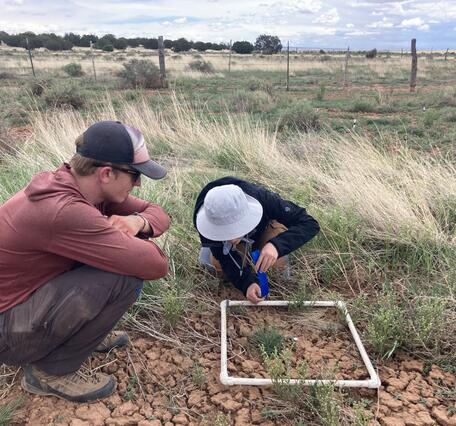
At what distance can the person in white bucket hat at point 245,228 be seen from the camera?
2314 millimetres

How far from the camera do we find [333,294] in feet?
8.93

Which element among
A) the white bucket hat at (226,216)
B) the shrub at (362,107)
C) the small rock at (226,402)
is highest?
the white bucket hat at (226,216)

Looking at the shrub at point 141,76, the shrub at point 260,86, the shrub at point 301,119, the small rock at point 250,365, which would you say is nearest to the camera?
the small rock at point 250,365

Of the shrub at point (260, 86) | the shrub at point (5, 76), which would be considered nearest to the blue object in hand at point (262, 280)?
the shrub at point (260, 86)

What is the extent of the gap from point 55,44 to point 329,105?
153ft

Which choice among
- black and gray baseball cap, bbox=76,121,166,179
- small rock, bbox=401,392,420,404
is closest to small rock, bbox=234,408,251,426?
small rock, bbox=401,392,420,404

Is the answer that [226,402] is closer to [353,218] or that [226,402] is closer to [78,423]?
[78,423]

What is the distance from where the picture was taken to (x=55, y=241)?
5.63 feet

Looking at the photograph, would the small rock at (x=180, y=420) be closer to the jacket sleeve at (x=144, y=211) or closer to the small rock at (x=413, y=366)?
the jacket sleeve at (x=144, y=211)

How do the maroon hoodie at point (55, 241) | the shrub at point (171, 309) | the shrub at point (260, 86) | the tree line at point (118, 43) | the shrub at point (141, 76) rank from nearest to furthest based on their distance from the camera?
the maroon hoodie at point (55, 241)
the shrub at point (171, 309)
the shrub at point (260, 86)
the shrub at point (141, 76)
the tree line at point (118, 43)

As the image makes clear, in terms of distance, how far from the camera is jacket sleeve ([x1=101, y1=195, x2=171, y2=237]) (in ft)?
7.39

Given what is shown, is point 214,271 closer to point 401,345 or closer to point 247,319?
point 247,319

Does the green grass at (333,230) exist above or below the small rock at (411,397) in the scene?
above

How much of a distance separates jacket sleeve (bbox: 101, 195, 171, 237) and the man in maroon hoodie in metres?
0.25
